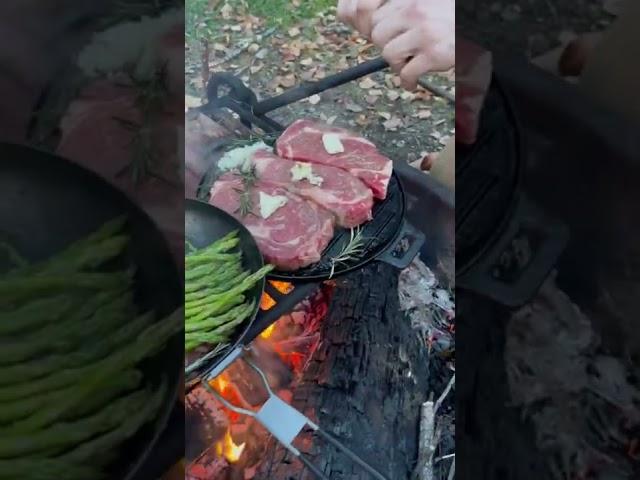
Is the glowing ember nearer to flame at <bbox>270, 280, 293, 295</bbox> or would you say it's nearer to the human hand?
flame at <bbox>270, 280, 293, 295</bbox>

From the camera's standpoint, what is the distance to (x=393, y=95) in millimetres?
961

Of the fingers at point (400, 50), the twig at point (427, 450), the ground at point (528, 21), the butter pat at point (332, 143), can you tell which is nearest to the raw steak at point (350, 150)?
the butter pat at point (332, 143)

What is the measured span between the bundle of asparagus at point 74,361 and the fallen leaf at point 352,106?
361mm

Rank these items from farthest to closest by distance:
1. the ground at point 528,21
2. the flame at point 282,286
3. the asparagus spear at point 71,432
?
the flame at point 282,286, the ground at point 528,21, the asparagus spear at point 71,432

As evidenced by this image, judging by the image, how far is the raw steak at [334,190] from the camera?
999 mm

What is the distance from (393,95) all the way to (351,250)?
0.70 feet

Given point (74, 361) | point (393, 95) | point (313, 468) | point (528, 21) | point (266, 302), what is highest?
point (528, 21)

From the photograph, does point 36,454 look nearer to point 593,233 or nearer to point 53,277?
point 53,277

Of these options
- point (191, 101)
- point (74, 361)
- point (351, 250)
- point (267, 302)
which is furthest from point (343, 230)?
point (74, 361)

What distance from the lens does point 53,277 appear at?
73 centimetres

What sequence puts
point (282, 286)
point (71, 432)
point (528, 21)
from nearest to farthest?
point (71, 432)
point (528, 21)
point (282, 286)

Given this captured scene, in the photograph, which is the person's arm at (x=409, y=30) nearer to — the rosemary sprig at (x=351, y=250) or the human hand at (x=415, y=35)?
the human hand at (x=415, y=35)

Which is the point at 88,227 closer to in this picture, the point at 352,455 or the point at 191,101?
the point at 191,101

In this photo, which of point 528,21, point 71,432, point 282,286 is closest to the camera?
point 71,432
